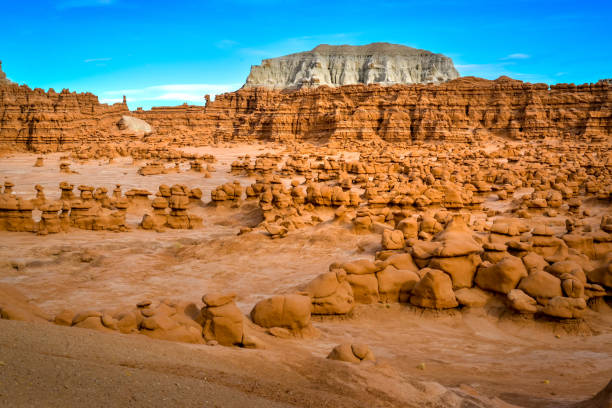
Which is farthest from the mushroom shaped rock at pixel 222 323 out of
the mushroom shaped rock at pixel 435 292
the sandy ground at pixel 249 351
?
the mushroom shaped rock at pixel 435 292

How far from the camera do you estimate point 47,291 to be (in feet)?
22.8

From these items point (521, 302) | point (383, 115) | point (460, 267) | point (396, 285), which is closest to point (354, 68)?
point (383, 115)

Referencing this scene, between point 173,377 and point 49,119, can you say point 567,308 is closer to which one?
point 173,377

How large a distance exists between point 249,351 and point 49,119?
1533 inches

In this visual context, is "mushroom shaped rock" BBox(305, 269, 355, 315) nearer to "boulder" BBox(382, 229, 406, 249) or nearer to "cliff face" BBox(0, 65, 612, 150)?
"boulder" BBox(382, 229, 406, 249)

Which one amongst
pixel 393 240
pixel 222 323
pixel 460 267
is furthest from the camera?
pixel 393 240

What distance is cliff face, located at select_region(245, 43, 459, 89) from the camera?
59.4 metres

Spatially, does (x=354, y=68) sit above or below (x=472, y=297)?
above

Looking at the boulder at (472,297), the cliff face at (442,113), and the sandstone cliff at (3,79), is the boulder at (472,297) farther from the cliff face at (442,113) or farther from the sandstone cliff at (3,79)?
the sandstone cliff at (3,79)

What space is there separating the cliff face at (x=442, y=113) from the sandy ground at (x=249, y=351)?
29239mm

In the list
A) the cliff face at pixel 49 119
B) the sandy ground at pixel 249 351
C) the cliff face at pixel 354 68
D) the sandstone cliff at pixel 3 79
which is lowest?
the sandy ground at pixel 249 351

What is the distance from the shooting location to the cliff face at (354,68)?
59.4 metres

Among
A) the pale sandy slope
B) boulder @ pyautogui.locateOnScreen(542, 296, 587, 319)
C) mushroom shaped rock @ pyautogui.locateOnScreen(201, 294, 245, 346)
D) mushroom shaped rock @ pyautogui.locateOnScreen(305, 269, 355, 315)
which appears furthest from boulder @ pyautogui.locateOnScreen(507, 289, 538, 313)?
mushroom shaped rock @ pyautogui.locateOnScreen(201, 294, 245, 346)

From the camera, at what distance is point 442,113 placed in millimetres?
38562
